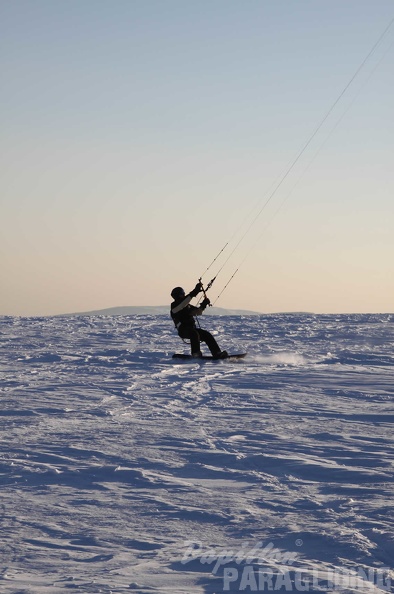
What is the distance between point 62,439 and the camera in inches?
316

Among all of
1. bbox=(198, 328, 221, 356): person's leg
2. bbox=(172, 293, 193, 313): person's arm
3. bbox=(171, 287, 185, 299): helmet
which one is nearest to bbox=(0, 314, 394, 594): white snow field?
bbox=(172, 293, 193, 313): person's arm

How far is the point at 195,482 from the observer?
6434 mm

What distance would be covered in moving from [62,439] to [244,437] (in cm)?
178

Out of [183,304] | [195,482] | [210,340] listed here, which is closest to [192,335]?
[210,340]

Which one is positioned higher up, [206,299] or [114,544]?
[206,299]

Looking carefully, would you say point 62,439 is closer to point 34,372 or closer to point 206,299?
point 34,372

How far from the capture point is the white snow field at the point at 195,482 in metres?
4.51

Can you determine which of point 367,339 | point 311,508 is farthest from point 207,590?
point 367,339

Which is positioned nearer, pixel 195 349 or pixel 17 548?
pixel 17 548

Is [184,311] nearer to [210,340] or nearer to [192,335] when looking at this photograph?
[192,335]

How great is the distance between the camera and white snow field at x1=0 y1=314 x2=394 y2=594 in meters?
4.51

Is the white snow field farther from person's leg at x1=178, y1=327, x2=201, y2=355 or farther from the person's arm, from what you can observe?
person's leg at x1=178, y1=327, x2=201, y2=355

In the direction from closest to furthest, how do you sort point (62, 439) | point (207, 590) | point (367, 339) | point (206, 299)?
point (207, 590)
point (62, 439)
point (206, 299)
point (367, 339)

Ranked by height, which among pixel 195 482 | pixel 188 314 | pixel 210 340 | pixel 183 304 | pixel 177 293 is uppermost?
pixel 177 293
